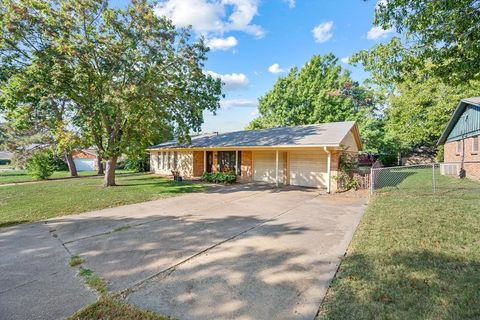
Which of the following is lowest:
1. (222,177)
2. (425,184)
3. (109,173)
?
(425,184)

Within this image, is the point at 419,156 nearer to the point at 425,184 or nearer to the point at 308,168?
the point at 425,184

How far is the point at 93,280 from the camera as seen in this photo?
365 cm

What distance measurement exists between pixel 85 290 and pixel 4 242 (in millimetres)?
3483

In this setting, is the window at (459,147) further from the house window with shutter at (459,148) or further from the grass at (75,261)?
the grass at (75,261)

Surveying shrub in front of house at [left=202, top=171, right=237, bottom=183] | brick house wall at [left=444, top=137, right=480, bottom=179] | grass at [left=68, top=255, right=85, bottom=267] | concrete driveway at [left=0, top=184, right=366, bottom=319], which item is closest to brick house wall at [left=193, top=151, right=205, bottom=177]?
shrub in front of house at [left=202, top=171, right=237, bottom=183]

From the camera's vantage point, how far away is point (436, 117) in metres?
22.1

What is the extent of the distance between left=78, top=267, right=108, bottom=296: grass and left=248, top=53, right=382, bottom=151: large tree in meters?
24.0

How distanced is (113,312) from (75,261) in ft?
6.56

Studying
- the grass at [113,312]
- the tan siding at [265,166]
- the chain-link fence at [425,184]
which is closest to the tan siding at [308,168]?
the tan siding at [265,166]

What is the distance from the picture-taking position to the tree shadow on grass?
276 centimetres

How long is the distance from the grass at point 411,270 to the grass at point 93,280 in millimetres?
2904

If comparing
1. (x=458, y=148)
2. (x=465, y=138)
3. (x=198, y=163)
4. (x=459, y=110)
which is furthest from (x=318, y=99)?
(x=198, y=163)

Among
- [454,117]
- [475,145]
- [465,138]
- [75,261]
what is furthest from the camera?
[454,117]

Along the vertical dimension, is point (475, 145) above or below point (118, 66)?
below
